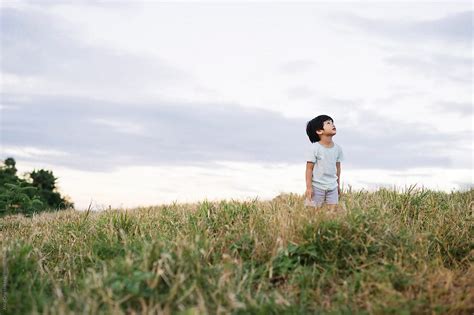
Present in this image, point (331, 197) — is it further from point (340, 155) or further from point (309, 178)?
point (340, 155)

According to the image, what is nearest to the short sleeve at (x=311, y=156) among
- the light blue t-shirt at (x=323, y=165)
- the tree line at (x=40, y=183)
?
the light blue t-shirt at (x=323, y=165)

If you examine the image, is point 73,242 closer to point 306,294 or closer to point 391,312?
point 306,294

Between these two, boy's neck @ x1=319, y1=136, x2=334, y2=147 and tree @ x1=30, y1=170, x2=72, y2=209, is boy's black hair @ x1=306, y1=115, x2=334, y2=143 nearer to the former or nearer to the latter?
boy's neck @ x1=319, y1=136, x2=334, y2=147

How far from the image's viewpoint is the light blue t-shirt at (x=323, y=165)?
8.22m

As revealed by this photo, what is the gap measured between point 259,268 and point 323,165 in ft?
10.2

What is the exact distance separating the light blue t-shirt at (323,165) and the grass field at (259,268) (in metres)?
1.16

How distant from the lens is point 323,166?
8227mm

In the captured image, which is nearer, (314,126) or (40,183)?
(314,126)

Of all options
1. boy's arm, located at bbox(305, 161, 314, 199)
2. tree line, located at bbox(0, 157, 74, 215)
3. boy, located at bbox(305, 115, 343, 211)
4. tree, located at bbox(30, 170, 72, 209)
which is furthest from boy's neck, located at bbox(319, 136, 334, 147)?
tree, located at bbox(30, 170, 72, 209)

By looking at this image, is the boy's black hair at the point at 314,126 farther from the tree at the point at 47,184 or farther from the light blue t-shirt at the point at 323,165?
the tree at the point at 47,184

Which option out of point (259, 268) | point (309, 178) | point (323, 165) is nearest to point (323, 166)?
point (323, 165)

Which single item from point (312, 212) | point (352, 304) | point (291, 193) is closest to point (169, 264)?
point (352, 304)

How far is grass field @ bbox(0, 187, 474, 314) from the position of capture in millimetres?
4645

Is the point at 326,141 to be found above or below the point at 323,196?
Result: above
